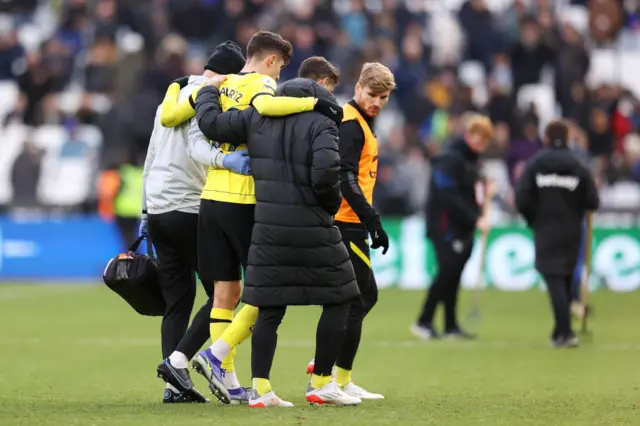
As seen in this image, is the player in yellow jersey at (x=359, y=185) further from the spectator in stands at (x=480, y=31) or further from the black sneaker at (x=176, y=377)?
the spectator in stands at (x=480, y=31)

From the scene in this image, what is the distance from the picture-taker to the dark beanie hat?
8766 millimetres

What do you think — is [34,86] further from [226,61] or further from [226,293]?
[226,293]

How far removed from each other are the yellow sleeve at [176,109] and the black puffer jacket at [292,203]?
0.40 metres

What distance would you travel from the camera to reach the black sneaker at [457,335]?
48.0 ft

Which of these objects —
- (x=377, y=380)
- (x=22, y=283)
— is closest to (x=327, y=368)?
(x=377, y=380)

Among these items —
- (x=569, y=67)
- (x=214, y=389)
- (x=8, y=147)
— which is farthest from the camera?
(x=8, y=147)

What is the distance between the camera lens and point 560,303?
44.5 ft

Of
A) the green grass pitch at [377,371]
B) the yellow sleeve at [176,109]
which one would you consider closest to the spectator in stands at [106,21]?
the green grass pitch at [377,371]

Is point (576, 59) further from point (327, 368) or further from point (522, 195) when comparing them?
point (327, 368)

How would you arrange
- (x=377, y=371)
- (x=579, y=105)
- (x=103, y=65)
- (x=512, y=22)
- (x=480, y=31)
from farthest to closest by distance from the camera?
(x=103, y=65)
(x=480, y=31)
(x=512, y=22)
(x=579, y=105)
(x=377, y=371)

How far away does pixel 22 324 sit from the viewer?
1594 cm

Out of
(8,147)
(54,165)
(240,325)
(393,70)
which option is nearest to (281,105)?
(240,325)

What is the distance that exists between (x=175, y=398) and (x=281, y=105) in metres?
2.07

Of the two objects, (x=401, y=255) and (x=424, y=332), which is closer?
(x=424, y=332)
